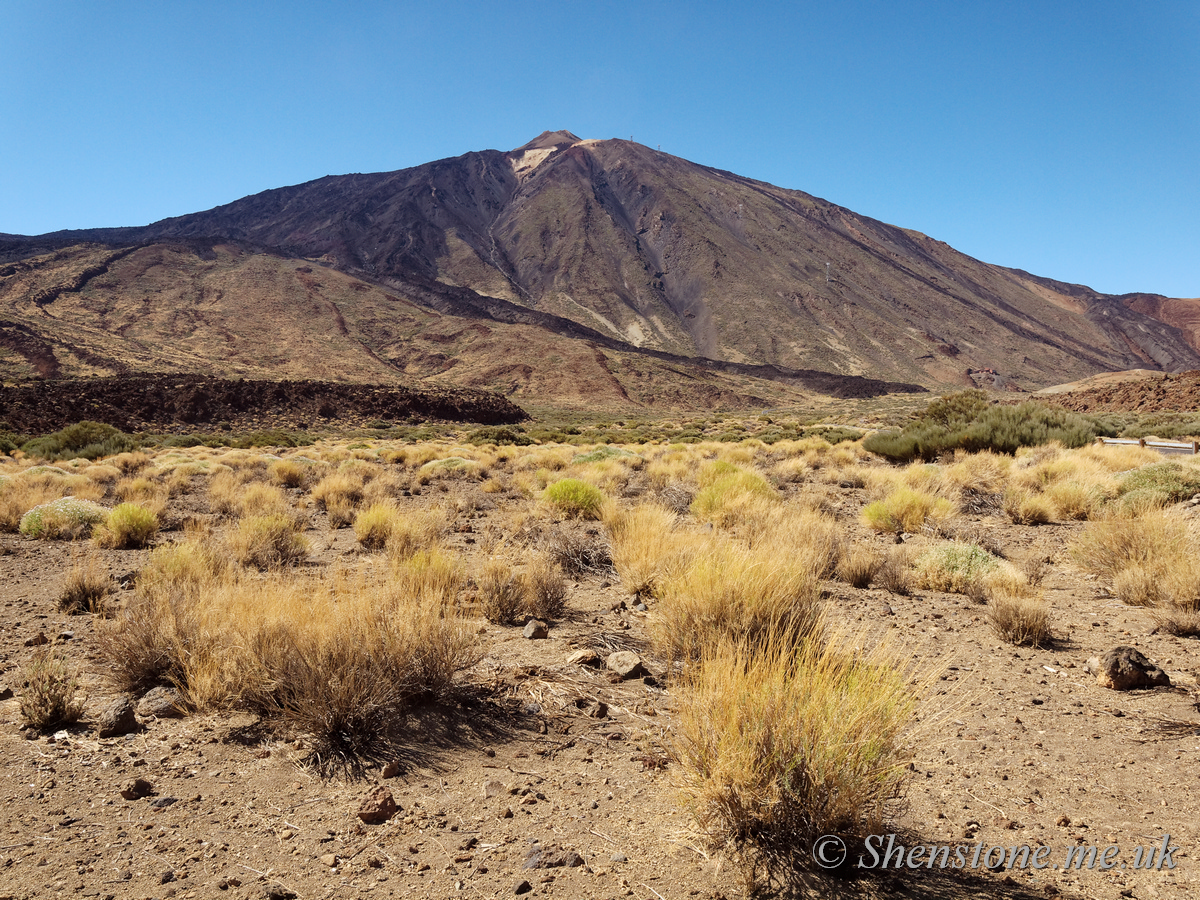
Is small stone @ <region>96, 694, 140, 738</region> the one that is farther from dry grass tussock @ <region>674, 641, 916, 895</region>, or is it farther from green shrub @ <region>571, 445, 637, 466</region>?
green shrub @ <region>571, 445, 637, 466</region>

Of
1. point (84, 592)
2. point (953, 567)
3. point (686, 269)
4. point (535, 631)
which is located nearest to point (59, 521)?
point (84, 592)

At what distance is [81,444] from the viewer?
933 inches

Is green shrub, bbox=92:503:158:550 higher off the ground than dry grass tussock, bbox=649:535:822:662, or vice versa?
dry grass tussock, bbox=649:535:822:662

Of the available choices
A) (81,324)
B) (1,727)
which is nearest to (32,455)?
(1,727)

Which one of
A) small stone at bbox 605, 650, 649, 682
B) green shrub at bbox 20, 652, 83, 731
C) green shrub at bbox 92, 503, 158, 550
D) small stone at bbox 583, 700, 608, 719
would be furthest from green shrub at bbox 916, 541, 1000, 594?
green shrub at bbox 92, 503, 158, 550

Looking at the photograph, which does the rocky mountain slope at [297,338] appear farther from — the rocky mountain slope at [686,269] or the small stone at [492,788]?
the small stone at [492,788]

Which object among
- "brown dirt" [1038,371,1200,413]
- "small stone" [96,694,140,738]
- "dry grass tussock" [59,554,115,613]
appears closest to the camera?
"small stone" [96,694,140,738]

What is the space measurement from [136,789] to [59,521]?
8.11 metres

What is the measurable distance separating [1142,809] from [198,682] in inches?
184

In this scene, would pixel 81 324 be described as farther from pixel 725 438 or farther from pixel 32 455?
pixel 725 438

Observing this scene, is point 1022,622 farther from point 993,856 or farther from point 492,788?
point 492,788

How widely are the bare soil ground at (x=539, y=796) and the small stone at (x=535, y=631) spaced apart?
0.38 m

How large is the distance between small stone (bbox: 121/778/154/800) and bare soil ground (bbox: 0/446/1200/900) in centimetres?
3

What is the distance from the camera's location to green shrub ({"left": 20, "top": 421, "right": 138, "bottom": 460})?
21.7 meters
